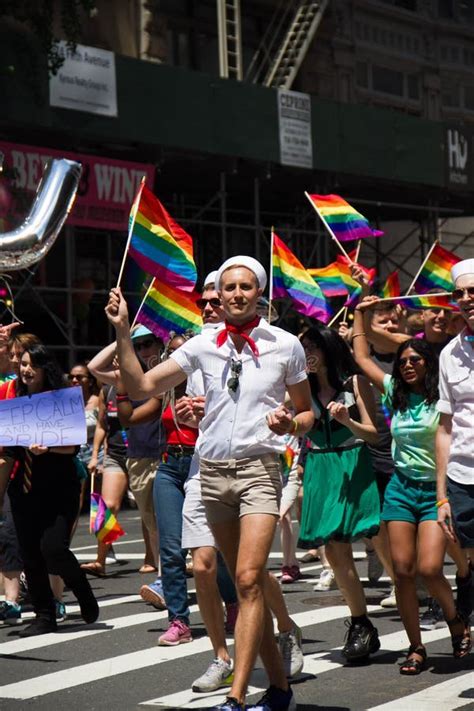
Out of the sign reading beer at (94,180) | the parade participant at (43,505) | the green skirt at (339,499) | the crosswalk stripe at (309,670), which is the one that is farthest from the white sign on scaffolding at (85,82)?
the crosswalk stripe at (309,670)

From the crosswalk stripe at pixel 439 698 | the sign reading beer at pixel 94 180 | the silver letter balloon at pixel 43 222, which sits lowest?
the crosswalk stripe at pixel 439 698

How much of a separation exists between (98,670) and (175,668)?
41 centimetres

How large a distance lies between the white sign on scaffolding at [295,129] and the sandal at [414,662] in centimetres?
1824

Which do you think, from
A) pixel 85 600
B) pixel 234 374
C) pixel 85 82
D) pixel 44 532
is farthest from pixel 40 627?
pixel 85 82

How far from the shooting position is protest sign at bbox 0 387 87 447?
Result: 929 cm

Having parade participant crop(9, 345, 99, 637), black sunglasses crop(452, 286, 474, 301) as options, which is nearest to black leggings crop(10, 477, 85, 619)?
parade participant crop(9, 345, 99, 637)

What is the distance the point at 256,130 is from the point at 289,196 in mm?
4156

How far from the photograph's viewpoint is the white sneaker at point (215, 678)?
7453 millimetres

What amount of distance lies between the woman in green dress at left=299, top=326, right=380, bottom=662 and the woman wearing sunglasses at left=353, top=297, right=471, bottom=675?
7.3 inches

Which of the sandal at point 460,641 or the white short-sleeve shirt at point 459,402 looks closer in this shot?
the white short-sleeve shirt at point 459,402

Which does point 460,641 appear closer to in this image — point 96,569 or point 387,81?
point 96,569

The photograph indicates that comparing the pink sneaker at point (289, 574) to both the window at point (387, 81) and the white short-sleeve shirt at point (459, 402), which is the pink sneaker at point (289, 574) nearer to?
the white short-sleeve shirt at point (459, 402)

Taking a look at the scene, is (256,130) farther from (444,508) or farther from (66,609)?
(444,508)

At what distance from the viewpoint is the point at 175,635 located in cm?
897
